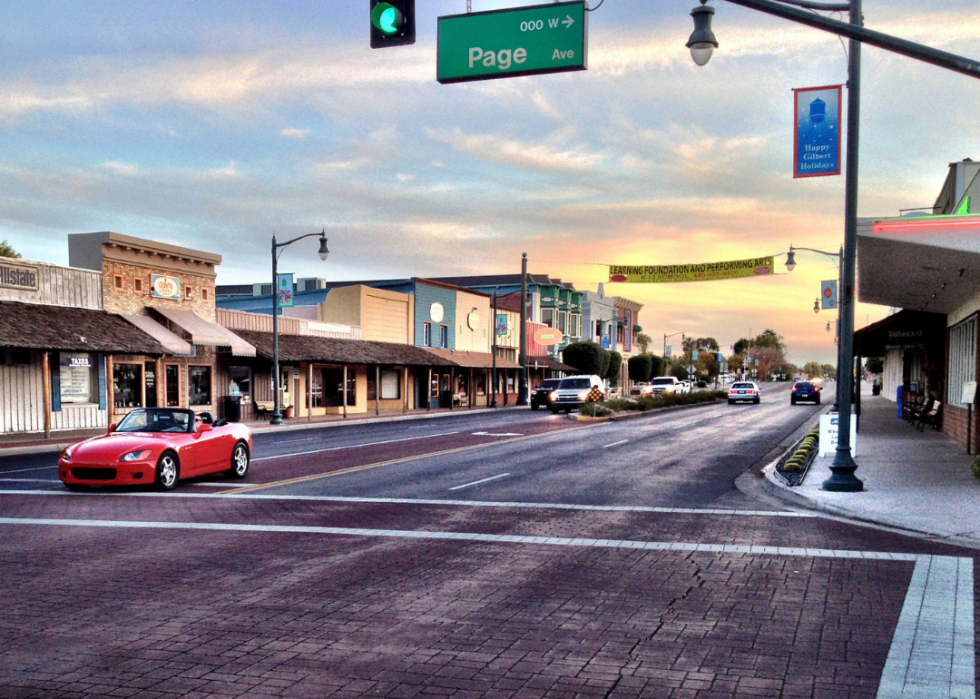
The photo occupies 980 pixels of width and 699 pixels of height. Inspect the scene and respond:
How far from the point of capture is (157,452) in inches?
530

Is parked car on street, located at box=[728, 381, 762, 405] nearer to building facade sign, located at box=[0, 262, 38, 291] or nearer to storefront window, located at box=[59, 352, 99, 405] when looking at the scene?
storefront window, located at box=[59, 352, 99, 405]

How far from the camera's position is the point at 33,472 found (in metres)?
16.8

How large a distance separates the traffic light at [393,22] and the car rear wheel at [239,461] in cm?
913

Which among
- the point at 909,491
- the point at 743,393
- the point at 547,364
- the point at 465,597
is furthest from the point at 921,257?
the point at 547,364

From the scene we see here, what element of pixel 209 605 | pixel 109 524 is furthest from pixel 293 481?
pixel 209 605

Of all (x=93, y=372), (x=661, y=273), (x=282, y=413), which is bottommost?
(x=282, y=413)

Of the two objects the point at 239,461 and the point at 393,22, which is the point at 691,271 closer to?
the point at 239,461

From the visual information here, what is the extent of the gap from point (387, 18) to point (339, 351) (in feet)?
108

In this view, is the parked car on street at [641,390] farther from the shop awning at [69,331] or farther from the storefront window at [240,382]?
the shop awning at [69,331]

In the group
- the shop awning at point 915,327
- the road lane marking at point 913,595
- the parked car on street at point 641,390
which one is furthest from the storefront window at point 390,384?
the road lane marking at point 913,595

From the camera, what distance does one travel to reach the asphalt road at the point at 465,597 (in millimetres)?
5223

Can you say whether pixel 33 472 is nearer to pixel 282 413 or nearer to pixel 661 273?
pixel 282 413

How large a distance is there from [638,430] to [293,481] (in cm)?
1686

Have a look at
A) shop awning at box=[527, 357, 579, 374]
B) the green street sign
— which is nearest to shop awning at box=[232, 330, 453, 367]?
shop awning at box=[527, 357, 579, 374]
